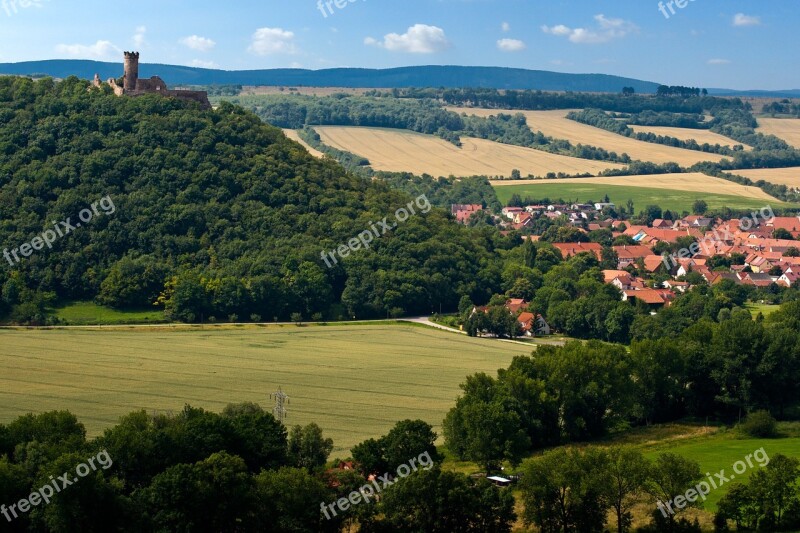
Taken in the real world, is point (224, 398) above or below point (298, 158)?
below

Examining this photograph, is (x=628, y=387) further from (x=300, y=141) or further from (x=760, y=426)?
(x=300, y=141)

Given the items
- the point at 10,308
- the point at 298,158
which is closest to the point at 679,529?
the point at 10,308

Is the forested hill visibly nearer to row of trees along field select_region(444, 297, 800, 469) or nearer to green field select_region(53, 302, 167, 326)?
green field select_region(53, 302, 167, 326)

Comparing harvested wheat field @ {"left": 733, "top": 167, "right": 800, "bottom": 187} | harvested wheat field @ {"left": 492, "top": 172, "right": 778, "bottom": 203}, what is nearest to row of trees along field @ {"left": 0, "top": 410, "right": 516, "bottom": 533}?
harvested wheat field @ {"left": 492, "top": 172, "right": 778, "bottom": 203}

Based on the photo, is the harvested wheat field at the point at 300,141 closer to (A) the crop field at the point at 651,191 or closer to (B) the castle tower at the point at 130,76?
(A) the crop field at the point at 651,191

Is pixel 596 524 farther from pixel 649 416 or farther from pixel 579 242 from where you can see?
pixel 579 242

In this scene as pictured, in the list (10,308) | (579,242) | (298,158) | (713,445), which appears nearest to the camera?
(713,445)
